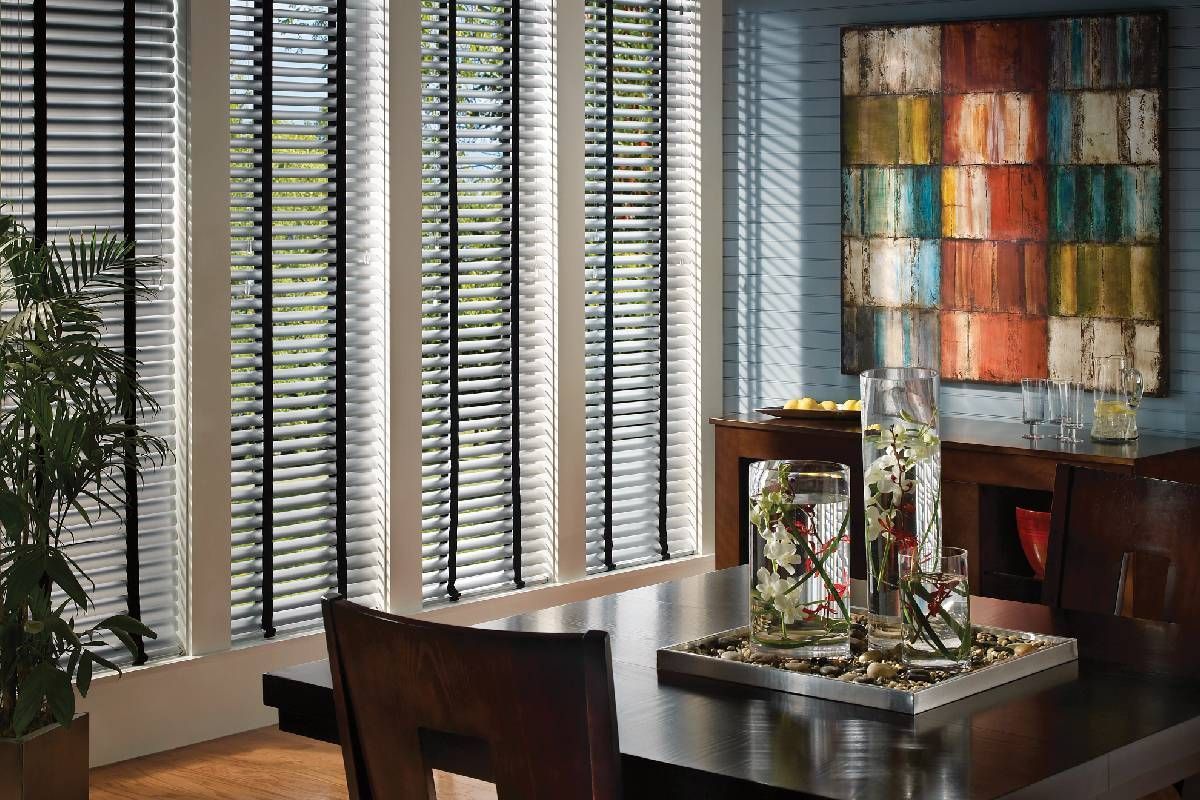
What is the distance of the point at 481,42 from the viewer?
5277 millimetres

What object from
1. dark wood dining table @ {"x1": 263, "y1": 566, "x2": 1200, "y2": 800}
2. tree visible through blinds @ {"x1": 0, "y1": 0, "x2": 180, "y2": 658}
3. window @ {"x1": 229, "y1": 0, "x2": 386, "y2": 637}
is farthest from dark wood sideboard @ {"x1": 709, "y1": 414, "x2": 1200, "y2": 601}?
dark wood dining table @ {"x1": 263, "y1": 566, "x2": 1200, "y2": 800}

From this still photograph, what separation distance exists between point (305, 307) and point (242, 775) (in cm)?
141

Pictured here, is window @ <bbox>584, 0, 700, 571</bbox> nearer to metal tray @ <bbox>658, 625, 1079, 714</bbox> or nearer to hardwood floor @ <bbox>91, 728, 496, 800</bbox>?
hardwood floor @ <bbox>91, 728, 496, 800</bbox>

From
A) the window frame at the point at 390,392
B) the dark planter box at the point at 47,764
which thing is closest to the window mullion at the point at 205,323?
the window frame at the point at 390,392

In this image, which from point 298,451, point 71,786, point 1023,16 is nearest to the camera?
point 71,786

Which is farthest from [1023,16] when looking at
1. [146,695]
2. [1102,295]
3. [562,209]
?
[146,695]

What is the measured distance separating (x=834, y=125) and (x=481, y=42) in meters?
1.36

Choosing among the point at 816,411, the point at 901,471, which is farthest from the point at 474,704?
the point at 816,411

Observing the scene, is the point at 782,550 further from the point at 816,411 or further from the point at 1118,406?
the point at 816,411

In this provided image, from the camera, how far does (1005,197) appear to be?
17.3 ft

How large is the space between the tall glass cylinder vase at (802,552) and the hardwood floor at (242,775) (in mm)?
2013

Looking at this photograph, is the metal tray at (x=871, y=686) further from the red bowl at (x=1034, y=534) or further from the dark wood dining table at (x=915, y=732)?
the red bowl at (x=1034, y=534)

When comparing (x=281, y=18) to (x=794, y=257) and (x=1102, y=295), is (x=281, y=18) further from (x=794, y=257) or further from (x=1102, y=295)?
(x=1102, y=295)

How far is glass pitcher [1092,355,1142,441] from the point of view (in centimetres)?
478
